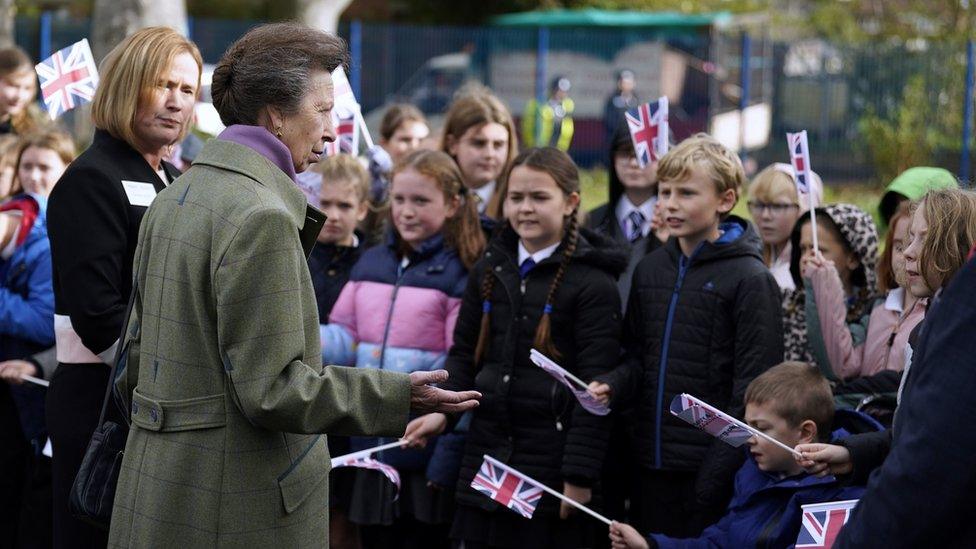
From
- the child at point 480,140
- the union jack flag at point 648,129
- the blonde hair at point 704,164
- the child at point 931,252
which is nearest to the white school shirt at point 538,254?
the blonde hair at point 704,164

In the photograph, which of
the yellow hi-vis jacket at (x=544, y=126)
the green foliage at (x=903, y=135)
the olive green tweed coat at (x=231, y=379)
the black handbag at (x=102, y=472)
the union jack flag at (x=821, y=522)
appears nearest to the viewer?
the olive green tweed coat at (x=231, y=379)

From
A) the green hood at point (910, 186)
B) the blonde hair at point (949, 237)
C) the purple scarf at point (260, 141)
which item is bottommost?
the green hood at point (910, 186)

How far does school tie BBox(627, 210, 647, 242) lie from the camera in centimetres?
600

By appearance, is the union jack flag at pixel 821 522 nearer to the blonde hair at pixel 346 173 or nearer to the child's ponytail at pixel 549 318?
the child's ponytail at pixel 549 318

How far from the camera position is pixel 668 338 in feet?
15.7

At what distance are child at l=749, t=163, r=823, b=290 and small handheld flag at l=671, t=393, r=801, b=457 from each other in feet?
6.63

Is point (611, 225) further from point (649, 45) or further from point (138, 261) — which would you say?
point (649, 45)

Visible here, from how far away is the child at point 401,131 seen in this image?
25.4 feet

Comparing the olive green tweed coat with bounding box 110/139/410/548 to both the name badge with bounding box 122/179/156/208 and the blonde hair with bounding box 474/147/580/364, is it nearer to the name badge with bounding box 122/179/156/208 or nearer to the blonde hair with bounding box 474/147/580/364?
the name badge with bounding box 122/179/156/208

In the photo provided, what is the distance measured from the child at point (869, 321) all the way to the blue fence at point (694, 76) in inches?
536

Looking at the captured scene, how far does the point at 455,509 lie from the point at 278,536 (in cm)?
229

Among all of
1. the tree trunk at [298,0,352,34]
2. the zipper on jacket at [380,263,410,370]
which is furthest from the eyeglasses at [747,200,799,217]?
the tree trunk at [298,0,352,34]

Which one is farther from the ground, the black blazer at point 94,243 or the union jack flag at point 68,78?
the union jack flag at point 68,78

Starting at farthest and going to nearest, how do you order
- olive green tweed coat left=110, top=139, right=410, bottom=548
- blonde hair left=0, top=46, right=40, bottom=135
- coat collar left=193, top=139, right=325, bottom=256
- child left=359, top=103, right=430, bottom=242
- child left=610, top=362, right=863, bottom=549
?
blonde hair left=0, top=46, right=40, bottom=135, child left=359, top=103, right=430, bottom=242, child left=610, top=362, right=863, bottom=549, coat collar left=193, top=139, right=325, bottom=256, olive green tweed coat left=110, top=139, right=410, bottom=548
